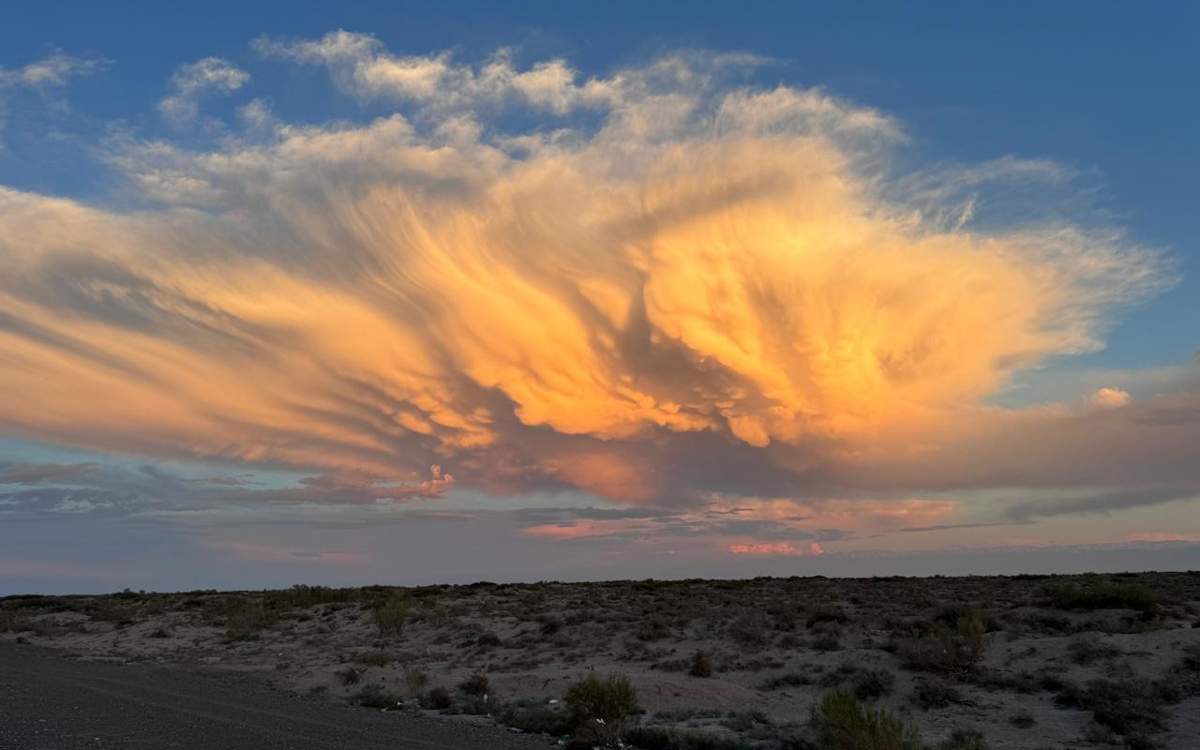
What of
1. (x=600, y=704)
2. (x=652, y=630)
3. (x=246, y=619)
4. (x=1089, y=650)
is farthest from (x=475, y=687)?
(x=246, y=619)

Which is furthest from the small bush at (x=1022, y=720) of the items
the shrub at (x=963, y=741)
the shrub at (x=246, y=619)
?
the shrub at (x=246, y=619)

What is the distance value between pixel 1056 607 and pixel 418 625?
2889cm

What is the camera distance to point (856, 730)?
14398mm

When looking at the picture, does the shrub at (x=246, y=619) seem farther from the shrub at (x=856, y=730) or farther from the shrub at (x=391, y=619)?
the shrub at (x=856, y=730)

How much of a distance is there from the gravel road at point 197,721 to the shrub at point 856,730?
560 cm

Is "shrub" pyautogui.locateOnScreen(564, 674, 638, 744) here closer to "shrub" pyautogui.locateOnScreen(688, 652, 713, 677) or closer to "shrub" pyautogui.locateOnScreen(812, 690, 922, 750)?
"shrub" pyautogui.locateOnScreen(812, 690, 922, 750)

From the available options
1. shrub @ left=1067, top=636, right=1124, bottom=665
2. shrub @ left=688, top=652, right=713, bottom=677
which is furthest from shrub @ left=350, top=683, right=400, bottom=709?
shrub @ left=1067, top=636, right=1124, bottom=665

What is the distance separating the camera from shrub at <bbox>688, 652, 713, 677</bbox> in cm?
2677

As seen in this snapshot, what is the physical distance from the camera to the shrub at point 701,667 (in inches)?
1054

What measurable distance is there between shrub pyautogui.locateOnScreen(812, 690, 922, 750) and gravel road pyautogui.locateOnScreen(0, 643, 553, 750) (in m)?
5.60

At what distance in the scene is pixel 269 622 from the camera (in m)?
48.1

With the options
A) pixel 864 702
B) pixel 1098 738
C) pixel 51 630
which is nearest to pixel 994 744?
pixel 1098 738

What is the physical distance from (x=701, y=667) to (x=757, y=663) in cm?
229

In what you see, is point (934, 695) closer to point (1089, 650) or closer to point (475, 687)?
point (1089, 650)
